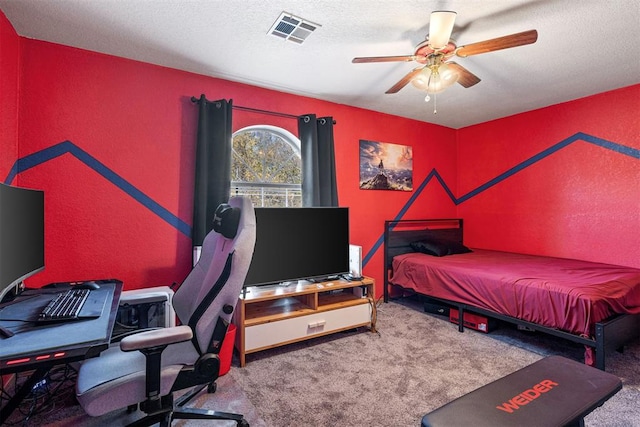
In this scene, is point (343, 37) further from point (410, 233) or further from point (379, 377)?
point (410, 233)

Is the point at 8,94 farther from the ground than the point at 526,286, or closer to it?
farther from the ground

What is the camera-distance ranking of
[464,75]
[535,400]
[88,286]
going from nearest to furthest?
1. [535,400]
2. [88,286]
3. [464,75]

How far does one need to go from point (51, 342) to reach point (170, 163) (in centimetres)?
192

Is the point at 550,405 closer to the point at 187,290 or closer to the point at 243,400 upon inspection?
the point at 243,400

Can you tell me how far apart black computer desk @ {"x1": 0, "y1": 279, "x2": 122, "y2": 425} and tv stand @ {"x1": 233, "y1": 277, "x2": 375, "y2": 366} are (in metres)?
1.20

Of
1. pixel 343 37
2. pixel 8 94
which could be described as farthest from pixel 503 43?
pixel 8 94

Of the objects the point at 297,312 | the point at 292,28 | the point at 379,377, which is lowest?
the point at 379,377

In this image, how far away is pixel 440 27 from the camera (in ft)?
6.23

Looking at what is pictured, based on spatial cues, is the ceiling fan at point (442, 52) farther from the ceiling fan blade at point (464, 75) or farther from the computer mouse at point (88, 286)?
the computer mouse at point (88, 286)

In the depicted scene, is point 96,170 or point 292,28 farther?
point 96,170

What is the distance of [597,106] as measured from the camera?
3.40 m

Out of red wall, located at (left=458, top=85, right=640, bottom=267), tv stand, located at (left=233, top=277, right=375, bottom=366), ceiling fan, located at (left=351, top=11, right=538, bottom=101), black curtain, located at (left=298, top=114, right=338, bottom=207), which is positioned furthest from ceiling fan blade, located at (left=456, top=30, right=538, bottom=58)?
red wall, located at (left=458, top=85, right=640, bottom=267)

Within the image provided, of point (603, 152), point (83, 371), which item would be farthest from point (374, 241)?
point (83, 371)

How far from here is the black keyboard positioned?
139 cm
